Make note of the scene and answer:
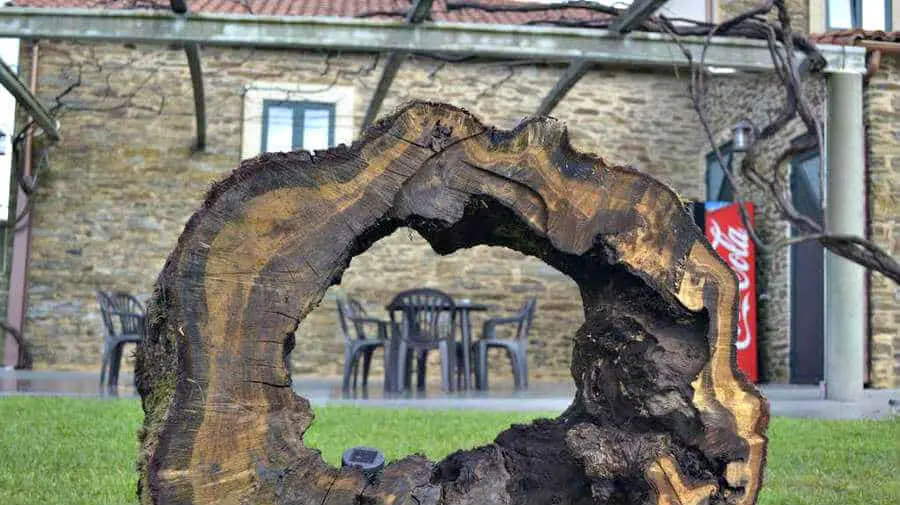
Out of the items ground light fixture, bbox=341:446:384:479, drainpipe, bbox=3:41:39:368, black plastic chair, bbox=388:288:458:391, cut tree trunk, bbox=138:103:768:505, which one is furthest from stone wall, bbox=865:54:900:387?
drainpipe, bbox=3:41:39:368

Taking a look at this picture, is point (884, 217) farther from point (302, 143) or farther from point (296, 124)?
point (296, 124)

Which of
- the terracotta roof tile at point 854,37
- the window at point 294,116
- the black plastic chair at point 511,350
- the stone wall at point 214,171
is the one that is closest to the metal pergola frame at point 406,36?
the terracotta roof tile at point 854,37

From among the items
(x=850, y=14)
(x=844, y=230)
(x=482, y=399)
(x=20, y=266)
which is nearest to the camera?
(x=482, y=399)

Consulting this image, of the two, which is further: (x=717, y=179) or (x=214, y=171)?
(x=717, y=179)

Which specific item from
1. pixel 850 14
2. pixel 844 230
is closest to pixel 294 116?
pixel 850 14

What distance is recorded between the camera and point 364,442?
12.9ft

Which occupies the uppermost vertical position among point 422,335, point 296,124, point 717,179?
point 296,124

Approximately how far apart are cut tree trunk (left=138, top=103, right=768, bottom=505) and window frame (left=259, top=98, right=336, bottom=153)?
31.6 feet

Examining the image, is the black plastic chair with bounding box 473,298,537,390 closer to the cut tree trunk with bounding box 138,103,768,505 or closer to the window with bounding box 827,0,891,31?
the window with bounding box 827,0,891,31

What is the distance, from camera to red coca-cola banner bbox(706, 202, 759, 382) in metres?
10.3

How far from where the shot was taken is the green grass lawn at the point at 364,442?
298cm

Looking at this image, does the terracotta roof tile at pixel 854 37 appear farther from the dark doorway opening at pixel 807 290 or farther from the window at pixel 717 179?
the window at pixel 717 179

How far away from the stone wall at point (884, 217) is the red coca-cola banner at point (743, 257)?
5.95 feet

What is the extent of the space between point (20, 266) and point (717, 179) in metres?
8.60
